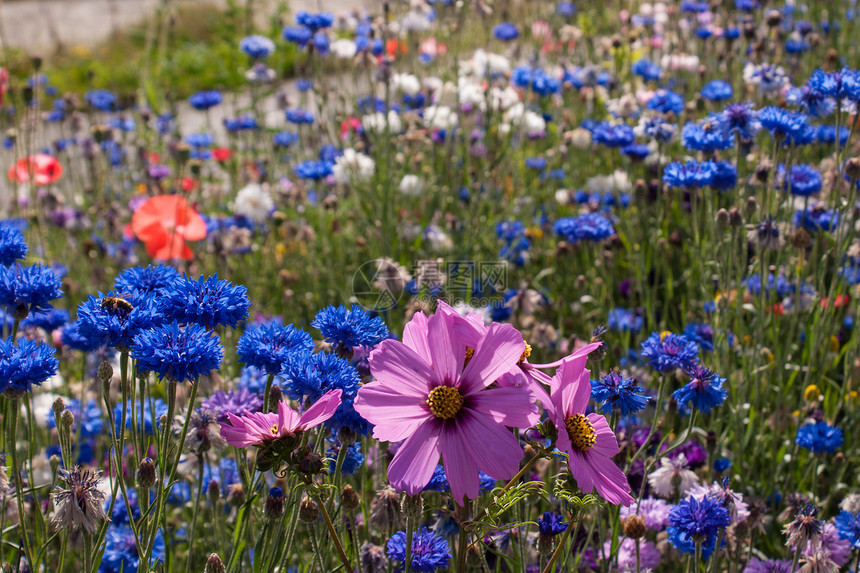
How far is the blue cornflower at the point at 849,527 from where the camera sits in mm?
1696

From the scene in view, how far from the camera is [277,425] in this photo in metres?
1.19

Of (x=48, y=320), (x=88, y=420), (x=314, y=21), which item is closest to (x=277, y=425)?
(x=48, y=320)

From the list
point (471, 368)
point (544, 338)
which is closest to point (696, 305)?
A: point (544, 338)

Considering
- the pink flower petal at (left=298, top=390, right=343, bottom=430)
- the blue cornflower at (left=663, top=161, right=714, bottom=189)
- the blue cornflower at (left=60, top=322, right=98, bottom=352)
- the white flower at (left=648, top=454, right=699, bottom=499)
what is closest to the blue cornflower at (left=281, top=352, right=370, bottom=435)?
the pink flower petal at (left=298, top=390, right=343, bottom=430)

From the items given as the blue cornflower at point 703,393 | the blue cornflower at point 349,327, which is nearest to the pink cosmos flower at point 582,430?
the blue cornflower at point 349,327

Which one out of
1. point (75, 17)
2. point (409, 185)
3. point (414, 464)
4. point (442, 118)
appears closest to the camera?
point (414, 464)

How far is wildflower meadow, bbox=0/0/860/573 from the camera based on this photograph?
4.03 feet

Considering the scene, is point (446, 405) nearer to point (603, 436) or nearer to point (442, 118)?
point (603, 436)

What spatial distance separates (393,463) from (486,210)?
123 inches

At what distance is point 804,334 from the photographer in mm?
2805

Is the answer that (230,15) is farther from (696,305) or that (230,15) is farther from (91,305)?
(91,305)

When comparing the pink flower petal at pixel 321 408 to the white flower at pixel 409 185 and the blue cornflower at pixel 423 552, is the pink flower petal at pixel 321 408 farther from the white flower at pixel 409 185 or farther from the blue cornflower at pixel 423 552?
the white flower at pixel 409 185

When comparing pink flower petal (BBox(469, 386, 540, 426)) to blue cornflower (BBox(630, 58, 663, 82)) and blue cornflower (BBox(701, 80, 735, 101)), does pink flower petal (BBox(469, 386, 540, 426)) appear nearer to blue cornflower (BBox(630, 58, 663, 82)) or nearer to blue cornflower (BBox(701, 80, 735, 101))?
blue cornflower (BBox(701, 80, 735, 101))

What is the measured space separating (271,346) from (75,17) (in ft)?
42.1
